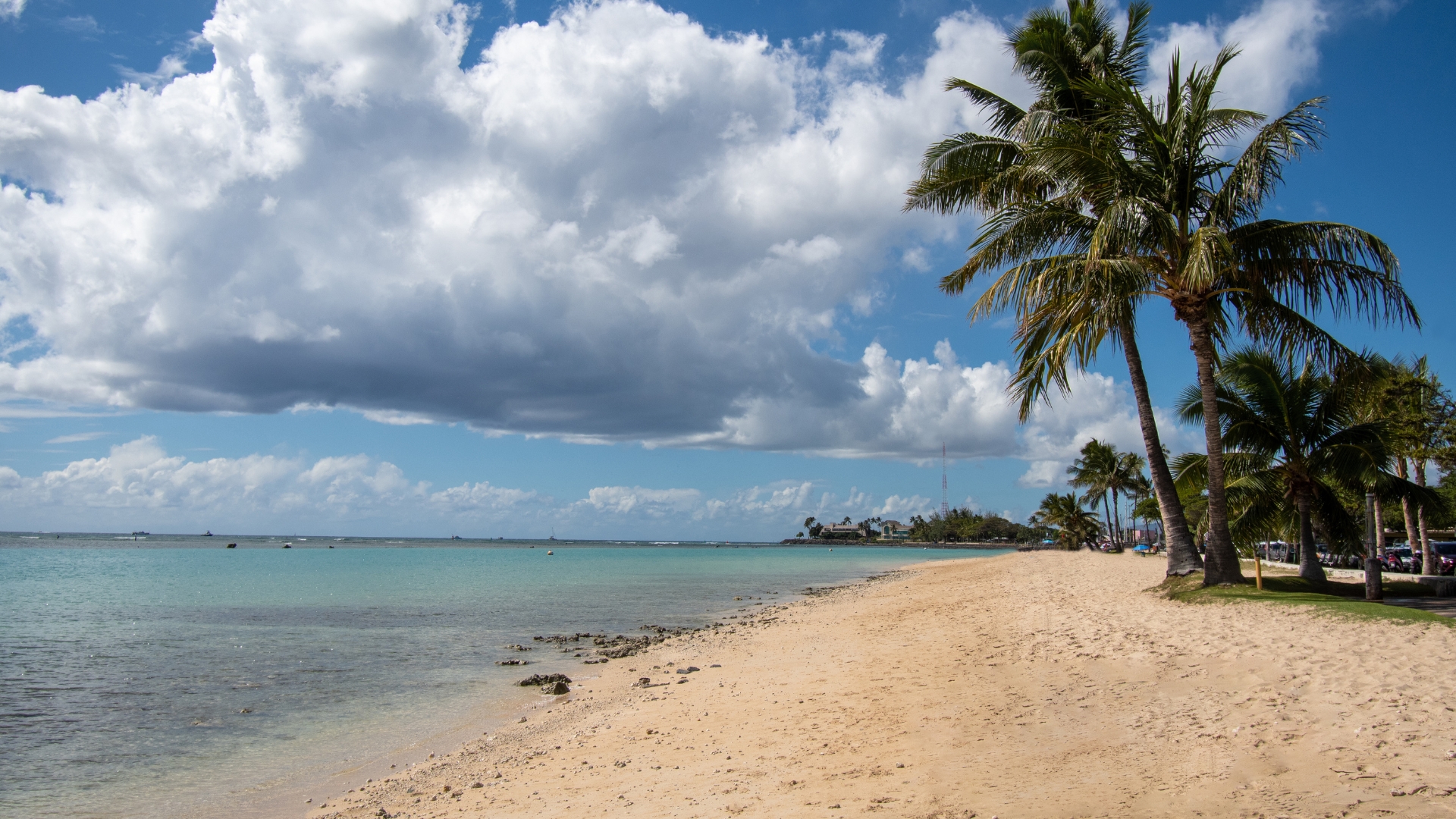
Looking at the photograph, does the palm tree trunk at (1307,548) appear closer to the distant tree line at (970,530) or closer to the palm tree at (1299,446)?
the palm tree at (1299,446)

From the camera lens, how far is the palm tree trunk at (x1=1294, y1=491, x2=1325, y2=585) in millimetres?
14938

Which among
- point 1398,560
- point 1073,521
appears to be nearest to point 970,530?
point 1073,521

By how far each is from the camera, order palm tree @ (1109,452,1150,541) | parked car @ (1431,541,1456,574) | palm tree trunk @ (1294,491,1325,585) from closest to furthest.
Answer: palm tree trunk @ (1294,491,1325,585) < parked car @ (1431,541,1456,574) < palm tree @ (1109,452,1150,541)

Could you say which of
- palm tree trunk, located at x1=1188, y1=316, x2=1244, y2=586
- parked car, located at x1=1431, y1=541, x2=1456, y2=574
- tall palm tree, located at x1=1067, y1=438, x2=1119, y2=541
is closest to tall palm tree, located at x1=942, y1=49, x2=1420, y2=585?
palm tree trunk, located at x1=1188, y1=316, x2=1244, y2=586

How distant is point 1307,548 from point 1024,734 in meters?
12.9

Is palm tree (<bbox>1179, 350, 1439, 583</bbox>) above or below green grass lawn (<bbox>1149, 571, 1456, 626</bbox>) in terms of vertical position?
above

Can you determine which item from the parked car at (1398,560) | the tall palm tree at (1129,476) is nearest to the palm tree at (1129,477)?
the tall palm tree at (1129,476)

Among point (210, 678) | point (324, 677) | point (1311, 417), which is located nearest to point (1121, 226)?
point (1311, 417)

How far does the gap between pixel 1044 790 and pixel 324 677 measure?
1168 centimetres

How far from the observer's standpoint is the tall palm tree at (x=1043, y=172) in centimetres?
1529

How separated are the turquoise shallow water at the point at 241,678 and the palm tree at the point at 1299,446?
13.1 meters

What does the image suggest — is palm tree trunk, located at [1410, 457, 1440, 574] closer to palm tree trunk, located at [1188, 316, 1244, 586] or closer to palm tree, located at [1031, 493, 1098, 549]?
palm tree trunk, located at [1188, 316, 1244, 586]

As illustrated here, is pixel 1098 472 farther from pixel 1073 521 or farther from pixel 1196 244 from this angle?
pixel 1196 244

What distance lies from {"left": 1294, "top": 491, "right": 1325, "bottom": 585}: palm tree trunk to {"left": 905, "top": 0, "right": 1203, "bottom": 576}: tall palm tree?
1937 millimetres
